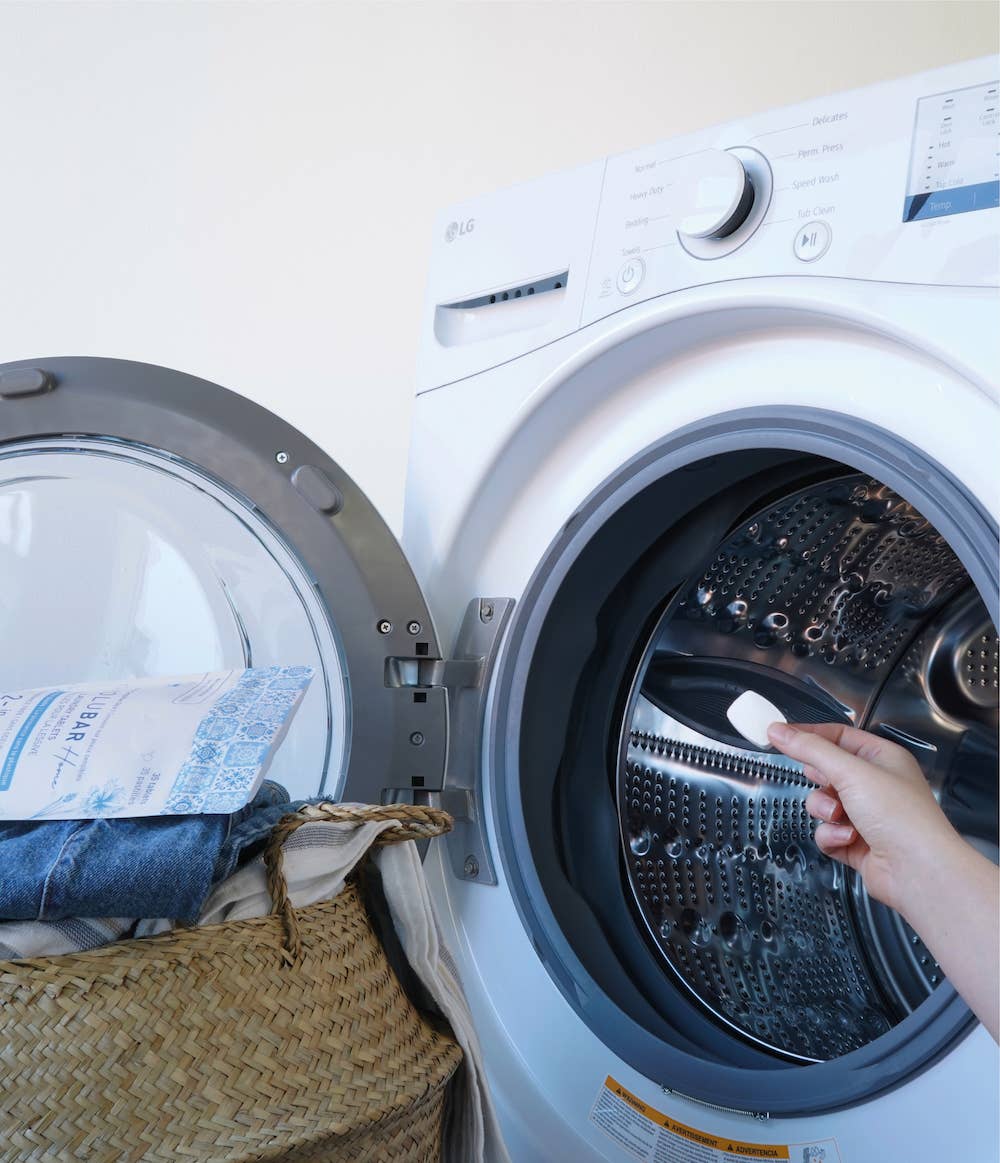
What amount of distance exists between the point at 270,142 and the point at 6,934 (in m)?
1.27

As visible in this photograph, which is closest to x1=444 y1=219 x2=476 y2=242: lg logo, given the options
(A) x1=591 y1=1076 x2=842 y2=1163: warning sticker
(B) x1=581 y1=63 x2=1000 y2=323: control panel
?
(B) x1=581 y1=63 x2=1000 y2=323: control panel

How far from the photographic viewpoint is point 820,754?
26.7 inches

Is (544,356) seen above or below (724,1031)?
above

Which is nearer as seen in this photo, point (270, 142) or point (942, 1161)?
point (942, 1161)

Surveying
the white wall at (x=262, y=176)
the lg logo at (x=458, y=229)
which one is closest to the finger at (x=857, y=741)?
the lg logo at (x=458, y=229)

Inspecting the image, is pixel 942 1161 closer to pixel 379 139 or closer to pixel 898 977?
pixel 898 977

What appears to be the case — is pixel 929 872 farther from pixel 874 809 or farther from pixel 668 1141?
pixel 668 1141

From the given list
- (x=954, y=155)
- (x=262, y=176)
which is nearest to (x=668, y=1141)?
(x=954, y=155)

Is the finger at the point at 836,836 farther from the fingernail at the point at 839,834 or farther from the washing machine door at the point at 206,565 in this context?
the washing machine door at the point at 206,565

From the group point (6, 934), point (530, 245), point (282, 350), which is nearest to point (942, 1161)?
point (6, 934)

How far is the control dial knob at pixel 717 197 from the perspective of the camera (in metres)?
0.72

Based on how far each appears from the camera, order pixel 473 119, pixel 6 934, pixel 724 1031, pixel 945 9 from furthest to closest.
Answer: pixel 473 119
pixel 945 9
pixel 724 1031
pixel 6 934

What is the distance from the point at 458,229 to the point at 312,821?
533 millimetres

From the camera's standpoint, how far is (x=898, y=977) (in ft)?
2.80
